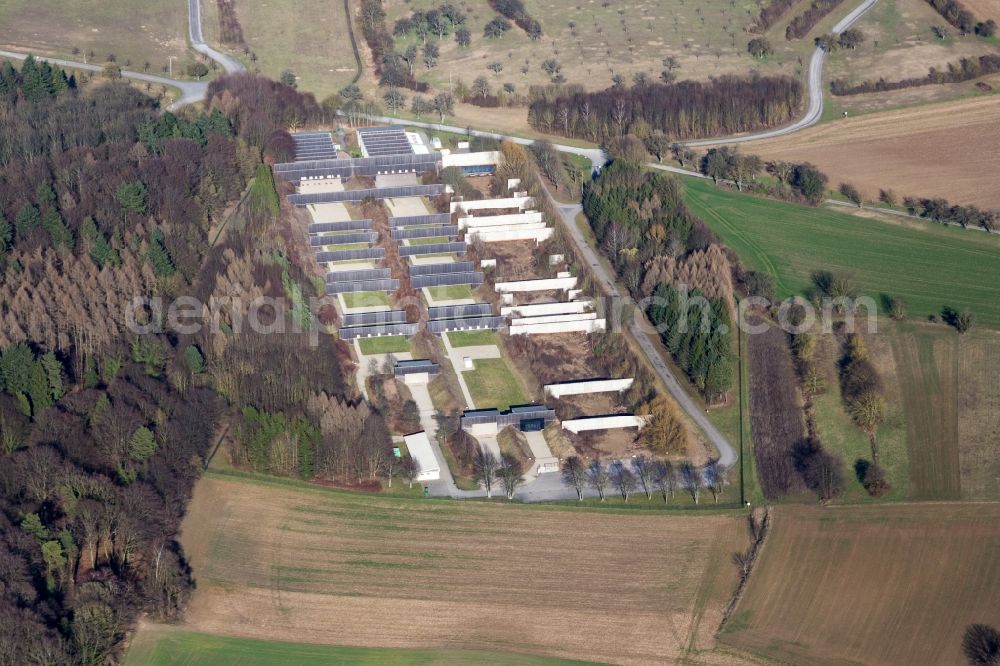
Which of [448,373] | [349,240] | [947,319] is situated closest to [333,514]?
[448,373]

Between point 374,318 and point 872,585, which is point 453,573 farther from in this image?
point 374,318

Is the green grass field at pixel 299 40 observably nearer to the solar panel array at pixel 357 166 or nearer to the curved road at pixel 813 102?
the solar panel array at pixel 357 166

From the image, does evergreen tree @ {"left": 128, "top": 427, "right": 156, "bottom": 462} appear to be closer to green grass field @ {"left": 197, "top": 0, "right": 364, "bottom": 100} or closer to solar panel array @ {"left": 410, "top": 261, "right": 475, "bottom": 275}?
solar panel array @ {"left": 410, "top": 261, "right": 475, "bottom": 275}

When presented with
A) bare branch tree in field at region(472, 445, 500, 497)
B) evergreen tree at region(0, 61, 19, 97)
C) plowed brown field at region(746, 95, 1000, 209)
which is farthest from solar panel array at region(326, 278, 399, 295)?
evergreen tree at region(0, 61, 19, 97)

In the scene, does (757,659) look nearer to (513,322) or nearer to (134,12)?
(513,322)

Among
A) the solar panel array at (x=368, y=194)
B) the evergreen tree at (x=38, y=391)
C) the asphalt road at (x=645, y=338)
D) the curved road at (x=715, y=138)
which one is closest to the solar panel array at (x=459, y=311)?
the asphalt road at (x=645, y=338)

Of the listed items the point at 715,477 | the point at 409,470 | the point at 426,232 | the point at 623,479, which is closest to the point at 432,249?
the point at 426,232
